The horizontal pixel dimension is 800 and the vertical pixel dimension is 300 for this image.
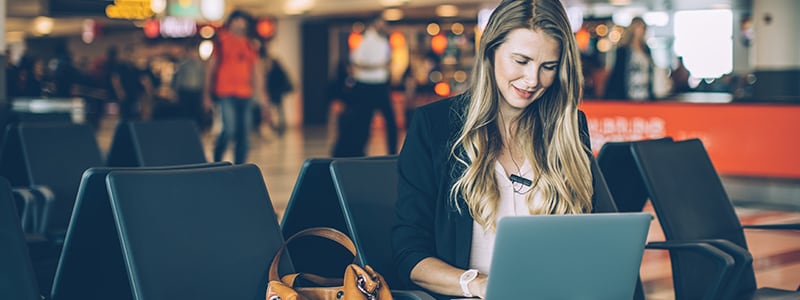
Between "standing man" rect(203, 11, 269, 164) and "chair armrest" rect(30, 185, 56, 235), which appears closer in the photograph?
"chair armrest" rect(30, 185, 56, 235)

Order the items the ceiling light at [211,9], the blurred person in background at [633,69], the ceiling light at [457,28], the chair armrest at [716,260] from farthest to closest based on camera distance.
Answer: the ceiling light at [457,28]
the ceiling light at [211,9]
the blurred person in background at [633,69]
the chair armrest at [716,260]

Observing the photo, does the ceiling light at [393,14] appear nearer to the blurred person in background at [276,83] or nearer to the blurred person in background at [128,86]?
the blurred person in background at [276,83]

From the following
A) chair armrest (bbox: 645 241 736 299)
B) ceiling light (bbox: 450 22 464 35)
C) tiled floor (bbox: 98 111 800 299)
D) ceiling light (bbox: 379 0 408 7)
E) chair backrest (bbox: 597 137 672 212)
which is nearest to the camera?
chair armrest (bbox: 645 241 736 299)

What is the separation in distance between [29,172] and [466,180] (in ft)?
10.5

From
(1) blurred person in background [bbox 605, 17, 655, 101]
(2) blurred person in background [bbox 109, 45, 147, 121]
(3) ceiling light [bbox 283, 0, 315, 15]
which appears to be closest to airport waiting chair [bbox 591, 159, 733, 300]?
(1) blurred person in background [bbox 605, 17, 655, 101]

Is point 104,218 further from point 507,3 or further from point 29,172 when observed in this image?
point 29,172

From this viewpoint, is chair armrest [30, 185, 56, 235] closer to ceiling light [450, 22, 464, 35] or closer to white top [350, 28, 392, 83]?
white top [350, 28, 392, 83]

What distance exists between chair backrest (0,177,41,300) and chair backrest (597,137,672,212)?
2.02 metres

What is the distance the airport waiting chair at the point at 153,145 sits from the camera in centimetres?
521

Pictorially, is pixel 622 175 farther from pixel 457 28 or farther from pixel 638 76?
pixel 457 28

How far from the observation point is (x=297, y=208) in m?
3.26

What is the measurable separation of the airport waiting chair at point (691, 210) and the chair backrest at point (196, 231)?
138cm

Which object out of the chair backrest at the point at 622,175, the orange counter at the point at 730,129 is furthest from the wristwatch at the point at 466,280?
the orange counter at the point at 730,129

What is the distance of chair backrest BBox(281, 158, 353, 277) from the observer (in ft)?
10.6
